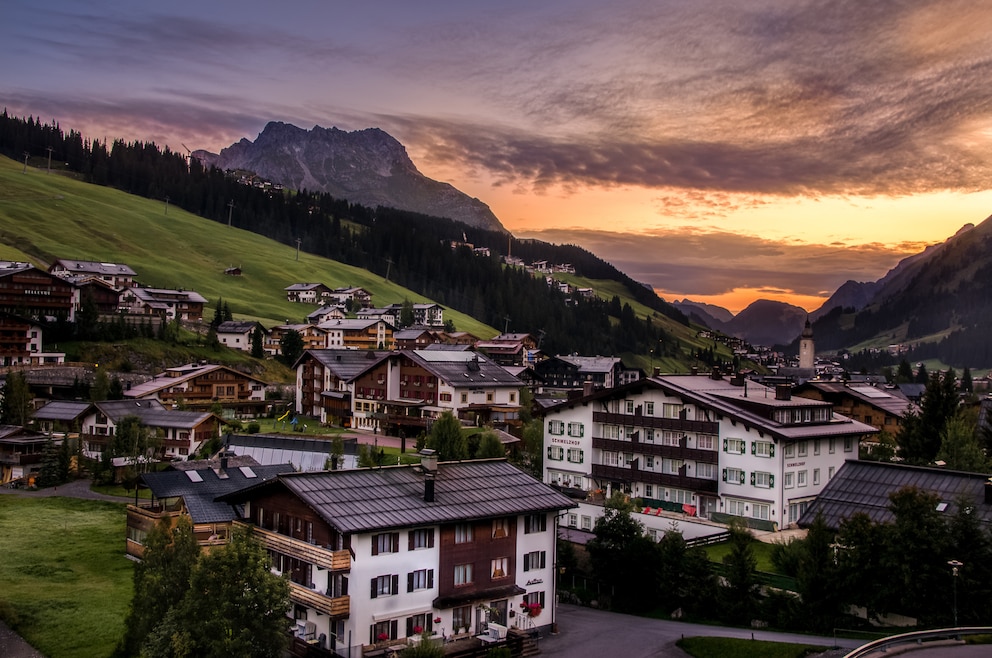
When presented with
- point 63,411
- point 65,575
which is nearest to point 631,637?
point 65,575

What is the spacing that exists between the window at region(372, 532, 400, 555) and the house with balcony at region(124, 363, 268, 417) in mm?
69240

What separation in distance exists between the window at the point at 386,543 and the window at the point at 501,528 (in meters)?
6.09

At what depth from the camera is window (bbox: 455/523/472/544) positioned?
1769 inches

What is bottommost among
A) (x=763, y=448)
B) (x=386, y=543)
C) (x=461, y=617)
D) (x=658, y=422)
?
(x=461, y=617)

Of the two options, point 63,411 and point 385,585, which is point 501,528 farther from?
point 63,411

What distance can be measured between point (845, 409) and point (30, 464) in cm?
9175

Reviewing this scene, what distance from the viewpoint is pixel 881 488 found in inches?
2019

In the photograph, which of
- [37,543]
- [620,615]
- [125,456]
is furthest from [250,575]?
[125,456]

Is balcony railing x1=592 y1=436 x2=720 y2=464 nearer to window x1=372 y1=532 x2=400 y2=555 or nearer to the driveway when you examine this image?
A: the driveway

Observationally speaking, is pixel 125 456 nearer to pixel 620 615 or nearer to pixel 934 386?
pixel 620 615

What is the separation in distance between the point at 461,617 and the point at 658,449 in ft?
96.3

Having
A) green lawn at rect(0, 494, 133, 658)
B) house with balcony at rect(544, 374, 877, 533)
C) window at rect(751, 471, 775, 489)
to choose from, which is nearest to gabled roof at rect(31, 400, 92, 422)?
green lawn at rect(0, 494, 133, 658)

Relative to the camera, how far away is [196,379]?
360ft

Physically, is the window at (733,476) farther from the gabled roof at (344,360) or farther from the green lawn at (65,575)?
the gabled roof at (344,360)
